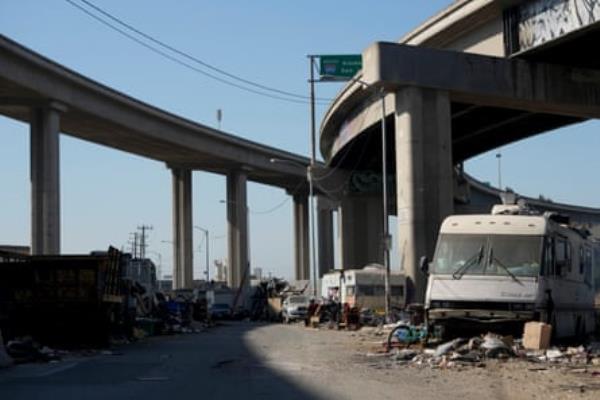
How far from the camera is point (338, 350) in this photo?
2497cm

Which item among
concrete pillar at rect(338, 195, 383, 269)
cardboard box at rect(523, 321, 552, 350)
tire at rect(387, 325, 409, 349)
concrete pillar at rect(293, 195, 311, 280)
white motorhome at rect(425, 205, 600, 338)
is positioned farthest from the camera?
concrete pillar at rect(293, 195, 311, 280)

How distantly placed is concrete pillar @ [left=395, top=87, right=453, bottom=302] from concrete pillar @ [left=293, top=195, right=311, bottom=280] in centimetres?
7488

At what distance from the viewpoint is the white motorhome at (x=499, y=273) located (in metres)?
20.8

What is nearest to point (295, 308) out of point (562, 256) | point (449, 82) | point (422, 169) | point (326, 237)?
point (422, 169)

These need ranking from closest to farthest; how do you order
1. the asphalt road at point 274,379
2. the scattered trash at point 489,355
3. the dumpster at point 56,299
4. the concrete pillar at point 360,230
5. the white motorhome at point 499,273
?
1. the asphalt road at point 274,379
2. the scattered trash at point 489,355
3. the white motorhome at point 499,273
4. the dumpster at point 56,299
5. the concrete pillar at point 360,230

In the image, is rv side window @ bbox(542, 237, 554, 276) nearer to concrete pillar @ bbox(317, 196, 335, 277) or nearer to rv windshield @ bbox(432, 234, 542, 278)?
rv windshield @ bbox(432, 234, 542, 278)

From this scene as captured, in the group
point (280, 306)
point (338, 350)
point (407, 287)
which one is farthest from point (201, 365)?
point (280, 306)

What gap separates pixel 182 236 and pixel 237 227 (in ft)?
17.5

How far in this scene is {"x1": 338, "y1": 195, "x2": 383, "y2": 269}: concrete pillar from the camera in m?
74.6

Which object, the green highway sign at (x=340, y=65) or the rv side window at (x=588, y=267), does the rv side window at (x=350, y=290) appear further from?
the rv side window at (x=588, y=267)

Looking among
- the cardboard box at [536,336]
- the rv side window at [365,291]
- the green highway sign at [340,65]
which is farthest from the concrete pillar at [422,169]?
the green highway sign at [340,65]

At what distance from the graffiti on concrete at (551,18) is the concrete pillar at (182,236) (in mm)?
60873

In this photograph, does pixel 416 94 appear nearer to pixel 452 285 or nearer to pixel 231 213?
pixel 452 285

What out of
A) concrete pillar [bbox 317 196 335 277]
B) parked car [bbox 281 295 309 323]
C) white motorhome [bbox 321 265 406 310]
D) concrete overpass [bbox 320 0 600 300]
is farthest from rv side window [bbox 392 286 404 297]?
concrete pillar [bbox 317 196 335 277]
